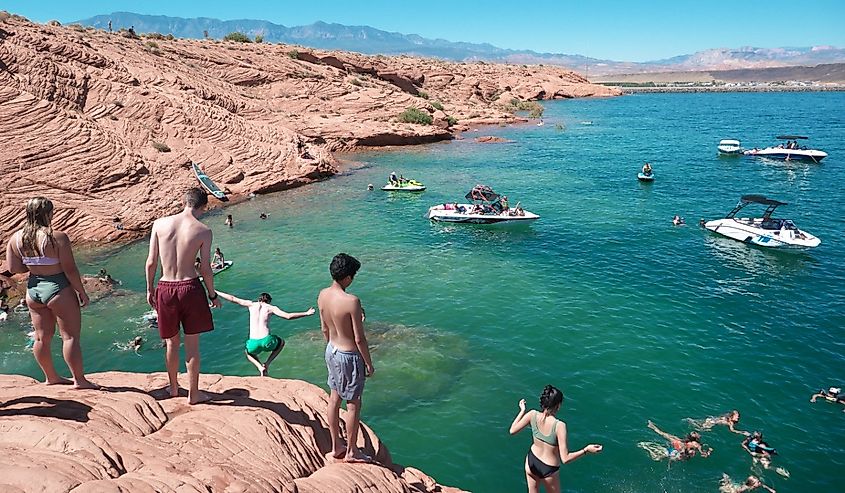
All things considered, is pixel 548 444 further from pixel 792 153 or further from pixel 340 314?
pixel 792 153

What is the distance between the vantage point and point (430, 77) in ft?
336

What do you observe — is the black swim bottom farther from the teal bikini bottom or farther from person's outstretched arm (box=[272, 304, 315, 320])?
the teal bikini bottom

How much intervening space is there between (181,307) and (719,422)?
41.1ft

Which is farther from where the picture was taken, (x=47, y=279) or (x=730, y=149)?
(x=730, y=149)

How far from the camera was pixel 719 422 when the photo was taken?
43.8 feet

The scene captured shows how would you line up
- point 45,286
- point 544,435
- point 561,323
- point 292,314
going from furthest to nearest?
point 561,323 → point 292,314 → point 544,435 → point 45,286

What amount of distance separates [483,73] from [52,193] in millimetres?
113506

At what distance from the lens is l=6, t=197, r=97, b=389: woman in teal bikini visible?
6.73 m

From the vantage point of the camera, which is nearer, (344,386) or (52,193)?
(344,386)

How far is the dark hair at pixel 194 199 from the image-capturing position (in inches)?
270

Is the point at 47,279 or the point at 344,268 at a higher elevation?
the point at 344,268

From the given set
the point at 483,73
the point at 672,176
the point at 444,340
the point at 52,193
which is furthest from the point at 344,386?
the point at 483,73

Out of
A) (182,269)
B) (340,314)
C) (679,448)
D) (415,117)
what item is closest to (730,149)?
(415,117)

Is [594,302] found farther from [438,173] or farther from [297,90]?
[297,90]
